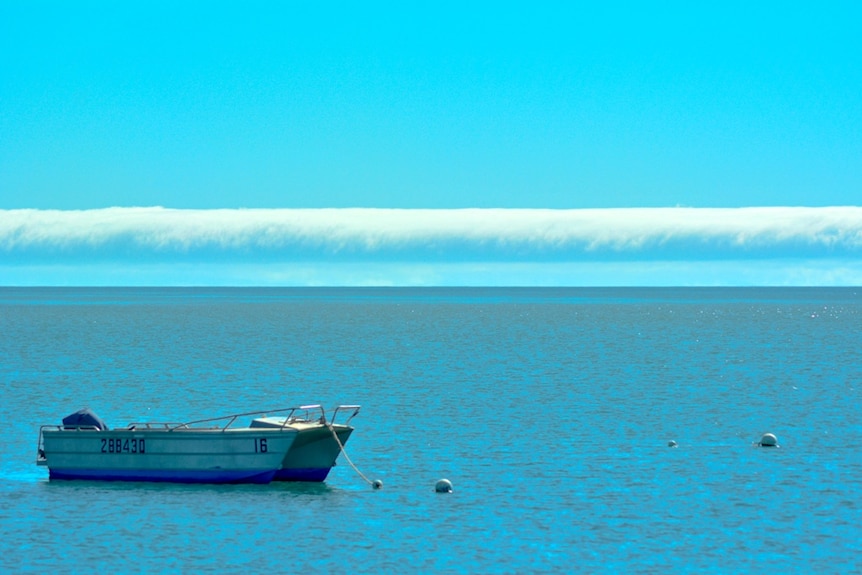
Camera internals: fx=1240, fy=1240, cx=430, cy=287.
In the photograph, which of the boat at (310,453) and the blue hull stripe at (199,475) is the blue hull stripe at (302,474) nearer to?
the boat at (310,453)

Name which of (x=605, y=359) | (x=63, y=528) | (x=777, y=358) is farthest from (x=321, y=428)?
(x=777, y=358)

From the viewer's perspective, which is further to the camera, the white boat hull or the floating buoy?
the floating buoy

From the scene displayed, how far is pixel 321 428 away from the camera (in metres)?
50.5

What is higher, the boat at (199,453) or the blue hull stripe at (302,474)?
the boat at (199,453)

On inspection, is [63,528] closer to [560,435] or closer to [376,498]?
[376,498]

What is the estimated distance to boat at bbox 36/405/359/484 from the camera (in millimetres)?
49844

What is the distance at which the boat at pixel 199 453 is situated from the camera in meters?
49.8

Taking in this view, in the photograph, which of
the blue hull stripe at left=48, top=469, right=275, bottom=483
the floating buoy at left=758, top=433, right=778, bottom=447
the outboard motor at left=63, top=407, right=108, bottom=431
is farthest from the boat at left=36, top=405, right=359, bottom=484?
the floating buoy at left=758, top=433, right=778, bottom=447

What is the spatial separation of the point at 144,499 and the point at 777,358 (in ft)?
334

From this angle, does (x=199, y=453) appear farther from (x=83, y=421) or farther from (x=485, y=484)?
(x=485, y=484)

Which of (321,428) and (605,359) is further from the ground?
(321,428)

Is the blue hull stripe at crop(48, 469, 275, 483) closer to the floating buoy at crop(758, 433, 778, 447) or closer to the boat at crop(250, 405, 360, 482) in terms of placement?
the boat at crop(250, 405, 360, 482)

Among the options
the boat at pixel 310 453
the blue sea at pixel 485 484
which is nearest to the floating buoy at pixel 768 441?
the blue sea at pixel 485 484

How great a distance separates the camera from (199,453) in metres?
50.0
